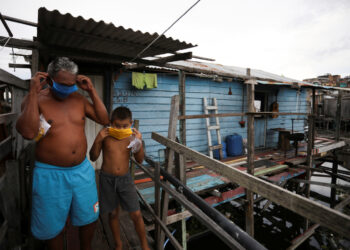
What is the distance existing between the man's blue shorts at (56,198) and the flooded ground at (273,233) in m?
4.71

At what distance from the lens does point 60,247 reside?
1.82 m

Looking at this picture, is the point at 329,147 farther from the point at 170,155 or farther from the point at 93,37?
the point at 93,37

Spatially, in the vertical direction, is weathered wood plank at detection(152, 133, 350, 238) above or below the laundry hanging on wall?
below

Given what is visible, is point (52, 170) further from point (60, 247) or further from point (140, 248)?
point (140, 248)

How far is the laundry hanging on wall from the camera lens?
569cm

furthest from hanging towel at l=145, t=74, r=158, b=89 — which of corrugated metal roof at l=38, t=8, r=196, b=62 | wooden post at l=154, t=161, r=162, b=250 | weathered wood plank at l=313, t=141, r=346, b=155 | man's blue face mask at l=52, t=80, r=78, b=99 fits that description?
weathered wood plank at l=313, t=141, r=346, b=155

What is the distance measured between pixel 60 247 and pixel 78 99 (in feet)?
4.85

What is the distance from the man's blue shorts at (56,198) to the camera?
166cm

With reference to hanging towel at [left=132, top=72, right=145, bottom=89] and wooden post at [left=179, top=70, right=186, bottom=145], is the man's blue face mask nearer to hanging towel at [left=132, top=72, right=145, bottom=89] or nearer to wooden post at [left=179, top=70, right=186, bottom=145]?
wooden post at [left=179, top=70, right=186, bottom=145]

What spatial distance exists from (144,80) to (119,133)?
13.2 ft

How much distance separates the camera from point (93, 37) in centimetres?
266

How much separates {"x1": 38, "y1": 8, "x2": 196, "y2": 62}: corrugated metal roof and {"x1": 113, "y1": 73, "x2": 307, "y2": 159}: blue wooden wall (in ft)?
8.20

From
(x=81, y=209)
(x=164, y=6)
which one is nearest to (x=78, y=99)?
(x=81, y=209)

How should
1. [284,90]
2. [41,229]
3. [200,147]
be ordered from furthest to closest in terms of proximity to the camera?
1. [284,90]
2. [200,147]
3. [41,229]
